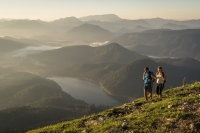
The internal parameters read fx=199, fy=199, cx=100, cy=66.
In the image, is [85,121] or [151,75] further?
[151,75]

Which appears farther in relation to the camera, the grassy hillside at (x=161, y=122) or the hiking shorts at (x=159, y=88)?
the hiking shorts at (x=159, y=88)

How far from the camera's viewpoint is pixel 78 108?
7785 inches

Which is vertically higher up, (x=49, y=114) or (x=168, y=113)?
(x=168, y=113)

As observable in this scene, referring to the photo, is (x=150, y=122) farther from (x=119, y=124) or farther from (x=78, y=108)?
(x=78, y=108)

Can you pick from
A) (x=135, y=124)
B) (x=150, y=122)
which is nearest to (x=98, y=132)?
(x=135, y=124)

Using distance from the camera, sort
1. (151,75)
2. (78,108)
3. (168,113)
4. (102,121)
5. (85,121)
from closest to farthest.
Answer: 1. (168,113)
2. (102,121)
3. (85,121)
4. (151,75)
5. (78,108)

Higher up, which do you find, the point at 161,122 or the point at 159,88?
the point at 159,88

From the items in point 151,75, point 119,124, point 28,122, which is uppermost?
point 151,75

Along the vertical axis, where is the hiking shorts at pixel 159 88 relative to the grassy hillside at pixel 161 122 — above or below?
above

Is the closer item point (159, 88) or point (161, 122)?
point (161, 122)

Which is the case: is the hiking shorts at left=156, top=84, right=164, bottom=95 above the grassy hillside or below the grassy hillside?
above

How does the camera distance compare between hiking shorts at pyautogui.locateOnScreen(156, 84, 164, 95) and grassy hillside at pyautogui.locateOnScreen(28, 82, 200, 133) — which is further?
hiking shorts at pyautogui.locateOnScreen(156, 84, 164, 95)

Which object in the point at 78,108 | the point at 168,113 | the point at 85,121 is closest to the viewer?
the point at 168,113

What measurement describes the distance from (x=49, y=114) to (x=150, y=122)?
173m
